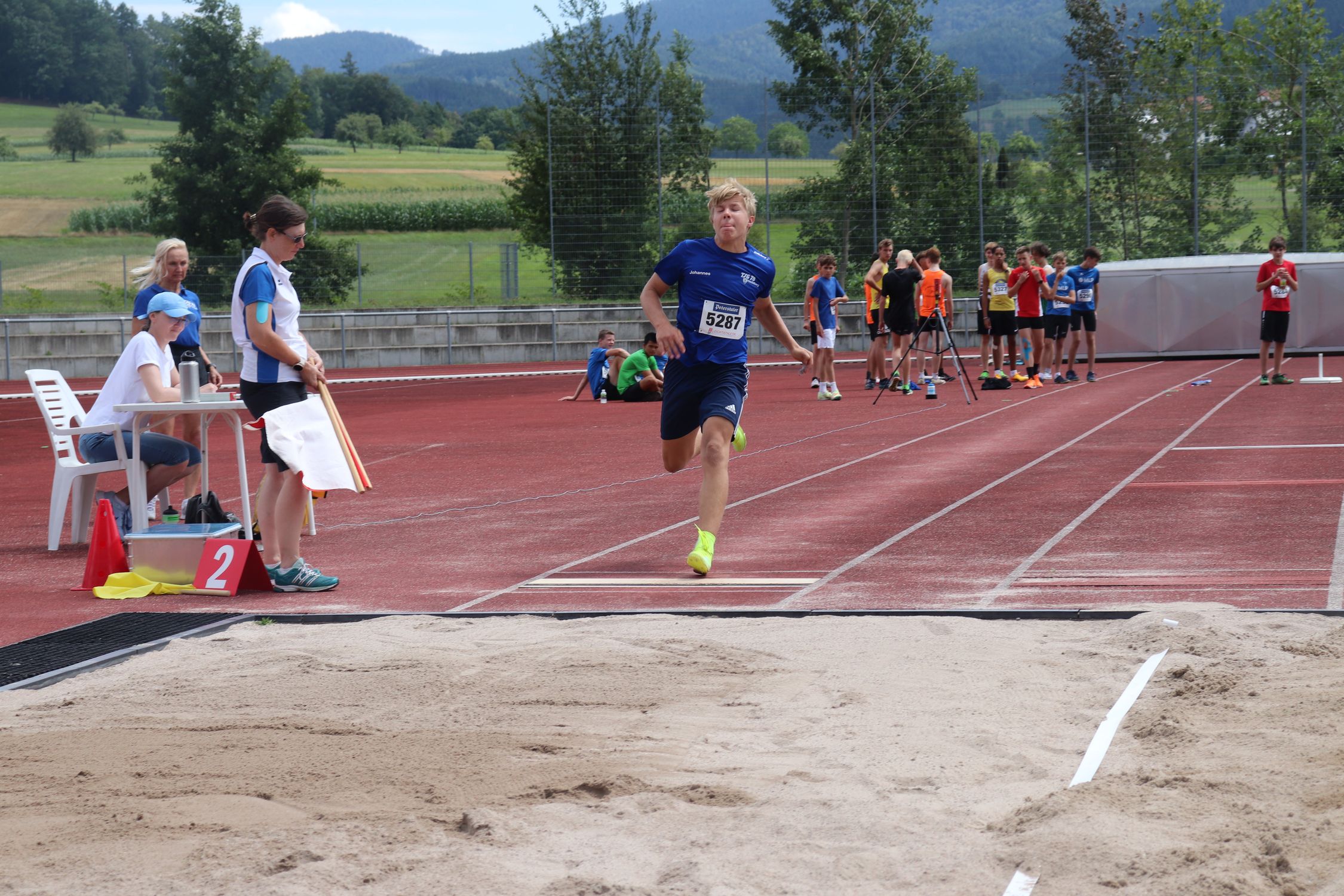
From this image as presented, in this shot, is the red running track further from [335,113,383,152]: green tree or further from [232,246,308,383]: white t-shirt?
[335,113,383,152]: green tree

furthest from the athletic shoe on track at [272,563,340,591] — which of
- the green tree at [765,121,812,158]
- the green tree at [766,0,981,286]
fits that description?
the green tree at [765,121,812,158]

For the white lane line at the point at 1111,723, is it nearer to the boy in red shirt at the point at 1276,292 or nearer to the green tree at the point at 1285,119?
the boy in red shirt at the point at 1276,292

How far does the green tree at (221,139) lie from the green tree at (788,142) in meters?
14.6

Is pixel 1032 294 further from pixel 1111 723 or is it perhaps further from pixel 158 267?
pixel 1111 723

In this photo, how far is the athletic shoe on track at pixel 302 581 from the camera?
6293 millimetres

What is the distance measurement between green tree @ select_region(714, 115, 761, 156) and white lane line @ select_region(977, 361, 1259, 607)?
1715 cm

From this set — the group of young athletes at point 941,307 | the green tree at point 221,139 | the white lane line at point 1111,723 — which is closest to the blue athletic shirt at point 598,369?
the group of young athletes at point 941,307

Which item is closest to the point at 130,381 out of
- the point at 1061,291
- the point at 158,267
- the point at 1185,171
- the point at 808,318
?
the point at 158,267

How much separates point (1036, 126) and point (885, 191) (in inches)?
142

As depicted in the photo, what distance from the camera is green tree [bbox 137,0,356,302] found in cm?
3888

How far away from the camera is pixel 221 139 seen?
3922 cm

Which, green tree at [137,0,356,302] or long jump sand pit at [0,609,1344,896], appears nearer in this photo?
long jump sand pit at [0,609,1344,896]

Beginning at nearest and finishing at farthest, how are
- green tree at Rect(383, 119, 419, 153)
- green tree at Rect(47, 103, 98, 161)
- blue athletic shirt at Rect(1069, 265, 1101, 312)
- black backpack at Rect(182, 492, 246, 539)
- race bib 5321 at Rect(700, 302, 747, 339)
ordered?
race bib 5321 at Rect(700, 302, 747, 339) → black backpack at Rect(182, 492, 246, 539) → blue athletic shirt at Rect(1069, 265, 1101, 312) → green tree at Rect(47, 103, 98, 161) → green tree at Rect(383, 119, 419, 153)

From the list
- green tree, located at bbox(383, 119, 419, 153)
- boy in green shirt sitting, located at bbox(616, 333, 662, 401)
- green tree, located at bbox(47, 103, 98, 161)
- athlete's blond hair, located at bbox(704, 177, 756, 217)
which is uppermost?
green tree, located at bbox(383, 119, 419, 153)
